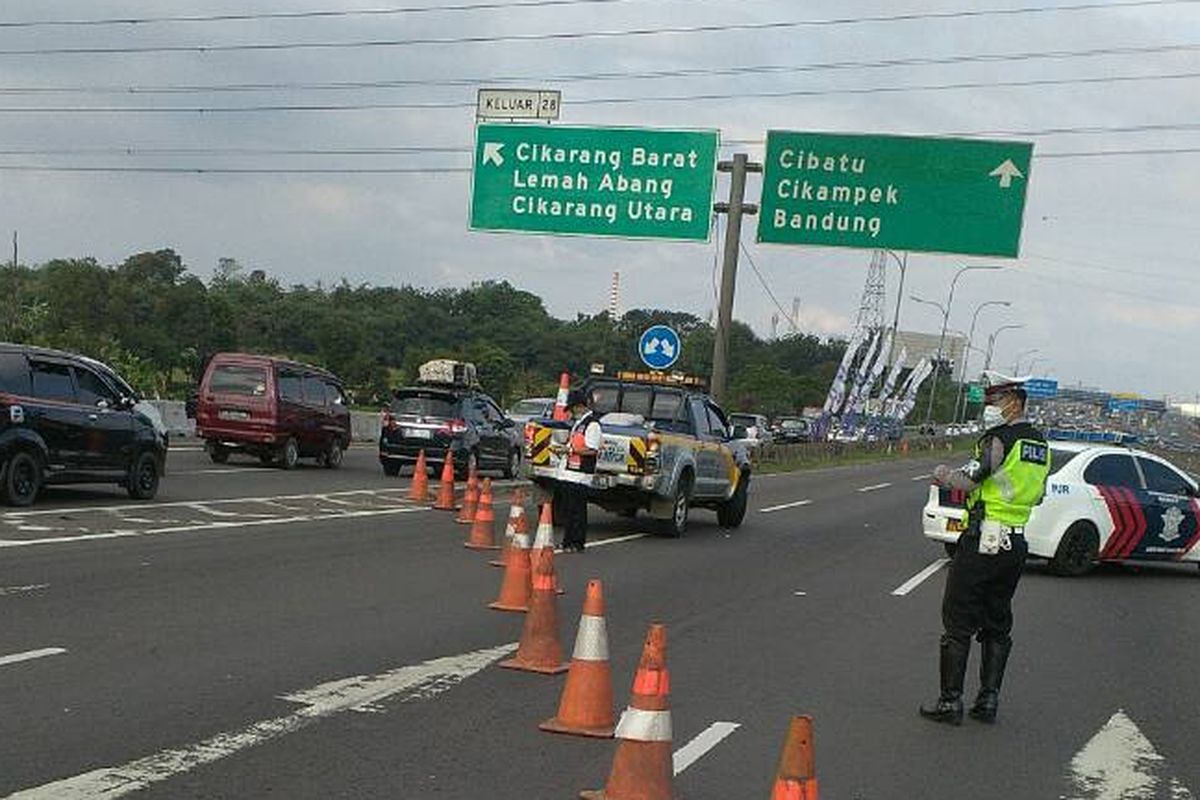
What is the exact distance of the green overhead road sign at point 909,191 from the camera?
86.3ft

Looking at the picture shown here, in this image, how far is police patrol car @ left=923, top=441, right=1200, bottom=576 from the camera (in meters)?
16.0

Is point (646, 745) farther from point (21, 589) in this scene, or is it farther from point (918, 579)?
point (918, 579)

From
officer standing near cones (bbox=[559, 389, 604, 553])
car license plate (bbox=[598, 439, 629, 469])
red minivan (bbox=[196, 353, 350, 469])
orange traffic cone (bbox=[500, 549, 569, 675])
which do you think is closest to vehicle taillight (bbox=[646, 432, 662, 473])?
car license plate (bbox=[598, 439, 629, 469])

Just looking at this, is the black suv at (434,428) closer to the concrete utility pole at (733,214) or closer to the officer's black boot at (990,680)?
the concrete utility pole at (733,214)

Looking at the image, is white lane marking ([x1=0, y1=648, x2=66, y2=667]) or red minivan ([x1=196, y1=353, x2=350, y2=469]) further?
red minivan ([x1=196, y1=353, x2=350, y2=469])

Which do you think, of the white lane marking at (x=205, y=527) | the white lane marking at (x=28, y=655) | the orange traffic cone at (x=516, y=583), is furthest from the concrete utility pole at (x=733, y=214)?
the white lane marking at (x=28, y=655)

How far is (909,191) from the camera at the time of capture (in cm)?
2666

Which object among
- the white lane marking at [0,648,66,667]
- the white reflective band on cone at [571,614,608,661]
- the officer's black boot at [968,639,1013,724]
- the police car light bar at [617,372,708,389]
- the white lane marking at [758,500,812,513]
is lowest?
the white lane marking at [758,500,812,513]

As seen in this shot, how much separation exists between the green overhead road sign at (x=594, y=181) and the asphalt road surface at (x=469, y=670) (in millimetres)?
11995

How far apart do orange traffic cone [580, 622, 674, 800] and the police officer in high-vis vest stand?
2.81 meters

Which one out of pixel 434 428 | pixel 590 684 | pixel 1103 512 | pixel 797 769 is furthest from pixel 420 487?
pixel 797 769

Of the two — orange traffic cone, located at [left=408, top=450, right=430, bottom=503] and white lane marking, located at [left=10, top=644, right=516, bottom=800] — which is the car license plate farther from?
white lane marking, located at [left=10, top=644, right=516, bottom=800]

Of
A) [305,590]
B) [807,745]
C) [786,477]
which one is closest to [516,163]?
[786,477]

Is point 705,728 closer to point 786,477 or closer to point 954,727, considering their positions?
point 954,727
